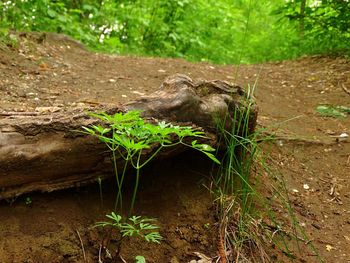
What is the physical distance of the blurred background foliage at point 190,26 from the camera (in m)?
6.79

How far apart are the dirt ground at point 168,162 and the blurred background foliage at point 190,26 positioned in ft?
2.78

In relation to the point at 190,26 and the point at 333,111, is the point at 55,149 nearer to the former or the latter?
the point at 333,111

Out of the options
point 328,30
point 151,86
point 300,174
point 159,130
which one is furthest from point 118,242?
point 328,30

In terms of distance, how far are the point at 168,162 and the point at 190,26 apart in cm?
805

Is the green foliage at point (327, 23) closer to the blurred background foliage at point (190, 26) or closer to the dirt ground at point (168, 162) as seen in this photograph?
the blurred background foliage at point (190, 26)

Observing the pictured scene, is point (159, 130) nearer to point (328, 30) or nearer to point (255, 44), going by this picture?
point (328, 30)

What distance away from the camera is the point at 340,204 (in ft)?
10.1

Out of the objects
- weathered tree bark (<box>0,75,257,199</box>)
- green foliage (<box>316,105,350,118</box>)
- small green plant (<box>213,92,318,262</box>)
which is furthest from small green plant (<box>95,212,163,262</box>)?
green foliage (<box>316,105,350,118</box>)

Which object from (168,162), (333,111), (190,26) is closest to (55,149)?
(168,162)

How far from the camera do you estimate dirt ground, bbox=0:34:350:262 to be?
2041 mm

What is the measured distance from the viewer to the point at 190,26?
33.3 ft

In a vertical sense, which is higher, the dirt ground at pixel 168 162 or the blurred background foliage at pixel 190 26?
the blurred background foliage at pixel 190 26

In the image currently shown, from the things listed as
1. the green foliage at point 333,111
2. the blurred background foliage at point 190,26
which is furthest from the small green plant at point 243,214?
the blurred background foliage at point 190,26

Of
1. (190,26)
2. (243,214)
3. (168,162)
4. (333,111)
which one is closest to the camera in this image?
(243,214)
